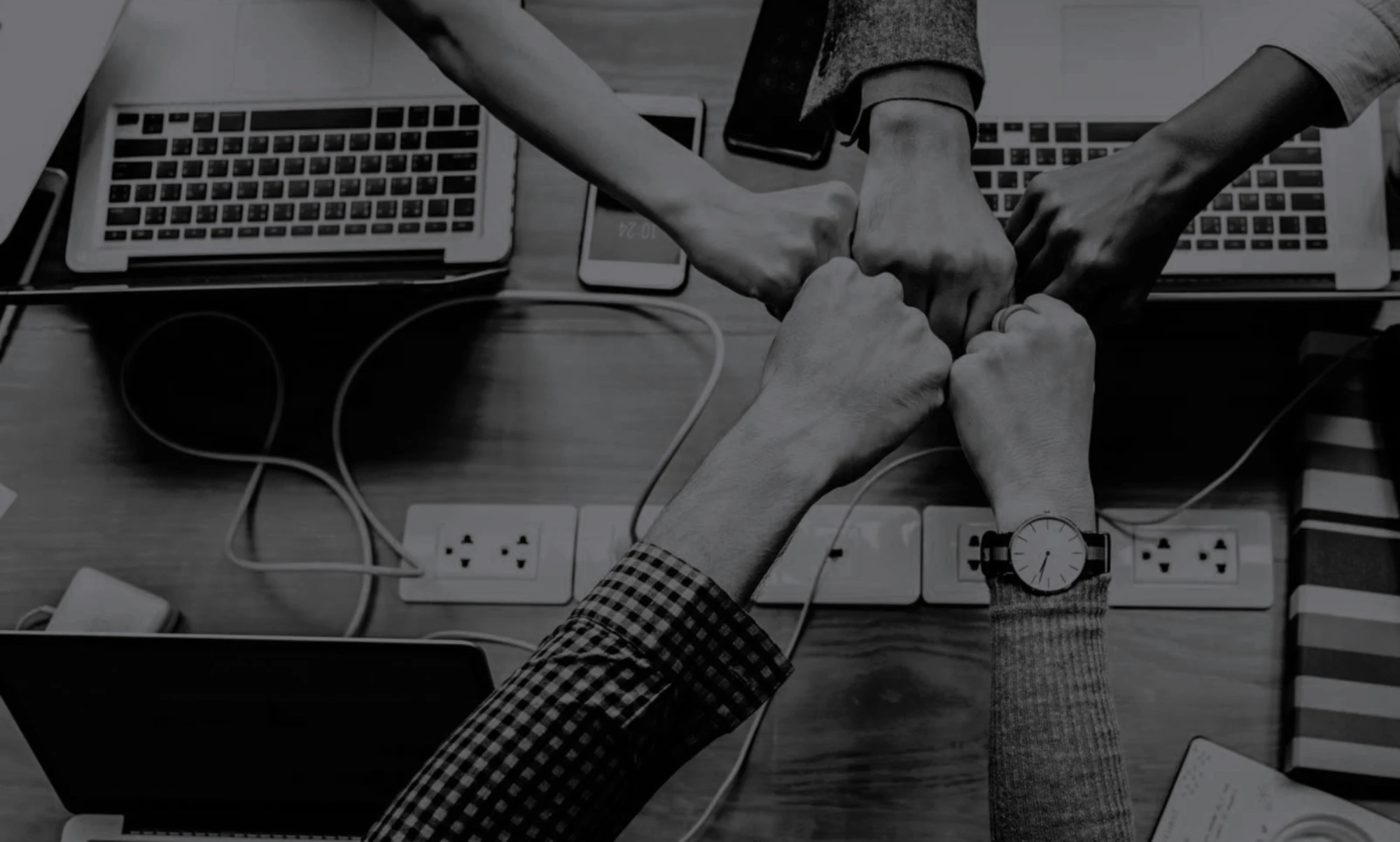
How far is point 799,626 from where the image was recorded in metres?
0.93

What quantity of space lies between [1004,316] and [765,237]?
0.19m

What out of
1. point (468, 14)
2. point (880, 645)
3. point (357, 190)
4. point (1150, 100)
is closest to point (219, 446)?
point (357, 190)

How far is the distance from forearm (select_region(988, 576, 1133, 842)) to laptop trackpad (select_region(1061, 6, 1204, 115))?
16.9 inches

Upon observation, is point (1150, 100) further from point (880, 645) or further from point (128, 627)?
point (128, 627)

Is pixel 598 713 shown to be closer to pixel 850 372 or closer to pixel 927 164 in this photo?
pixel 850 372

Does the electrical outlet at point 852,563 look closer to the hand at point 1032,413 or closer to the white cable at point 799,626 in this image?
the white cable at point 799,626

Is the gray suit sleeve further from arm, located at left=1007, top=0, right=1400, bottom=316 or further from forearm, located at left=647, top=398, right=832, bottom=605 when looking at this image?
forearm, located at left=647, top=398, right=832, bottom=605

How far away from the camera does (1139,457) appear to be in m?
0.95

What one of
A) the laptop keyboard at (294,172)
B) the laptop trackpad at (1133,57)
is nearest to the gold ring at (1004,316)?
the laptop trackpad at (1133,57)

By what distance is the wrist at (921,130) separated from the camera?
33.4 inches

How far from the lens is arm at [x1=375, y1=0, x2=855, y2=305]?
2.78ft

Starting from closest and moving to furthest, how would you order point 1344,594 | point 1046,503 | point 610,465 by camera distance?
1. point 1046,503
2. point 1344,594
3. point 610,465

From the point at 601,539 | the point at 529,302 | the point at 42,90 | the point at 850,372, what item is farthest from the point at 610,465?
the point at 42,90

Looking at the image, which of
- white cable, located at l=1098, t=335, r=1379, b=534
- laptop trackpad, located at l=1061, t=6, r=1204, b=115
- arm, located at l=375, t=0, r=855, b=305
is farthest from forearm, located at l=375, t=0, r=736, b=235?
white cable, located at l=1098, t=335, r=1379, b=534
